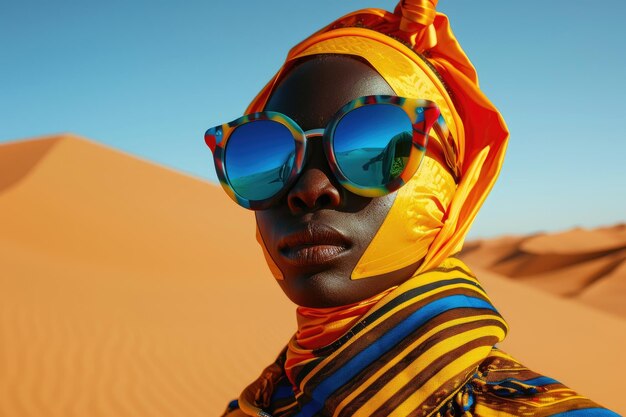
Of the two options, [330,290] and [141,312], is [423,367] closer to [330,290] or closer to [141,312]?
[330,290]

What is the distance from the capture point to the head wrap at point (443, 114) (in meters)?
1.23

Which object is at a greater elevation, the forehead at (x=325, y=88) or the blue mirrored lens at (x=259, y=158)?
the forehead at (x=325, y=88)

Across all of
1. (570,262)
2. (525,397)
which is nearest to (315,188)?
(525,397)

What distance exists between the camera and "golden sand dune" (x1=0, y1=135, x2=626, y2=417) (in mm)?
6500

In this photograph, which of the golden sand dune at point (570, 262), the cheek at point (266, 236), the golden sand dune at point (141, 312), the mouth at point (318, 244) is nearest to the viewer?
the mouth at point (318, 244)

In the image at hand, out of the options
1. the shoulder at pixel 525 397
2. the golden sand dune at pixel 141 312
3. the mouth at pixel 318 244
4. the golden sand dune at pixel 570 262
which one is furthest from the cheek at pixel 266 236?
the golden sand dune at pixel 570 262

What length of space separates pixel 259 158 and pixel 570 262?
90.6ft

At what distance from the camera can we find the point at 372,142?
1.18 m

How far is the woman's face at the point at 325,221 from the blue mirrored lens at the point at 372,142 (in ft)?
0.18

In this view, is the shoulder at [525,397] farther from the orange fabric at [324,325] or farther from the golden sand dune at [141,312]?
the golden sand dune at [141,312]

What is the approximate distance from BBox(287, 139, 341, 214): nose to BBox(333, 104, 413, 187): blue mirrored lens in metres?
0.05

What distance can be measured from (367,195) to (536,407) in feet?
1.94

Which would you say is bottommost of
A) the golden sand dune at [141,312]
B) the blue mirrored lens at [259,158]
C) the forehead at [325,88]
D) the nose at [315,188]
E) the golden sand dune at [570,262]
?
the golden sand dune at [570,262]

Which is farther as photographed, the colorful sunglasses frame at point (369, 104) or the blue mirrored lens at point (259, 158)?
the blue mirrored lens at point (259, 158)
